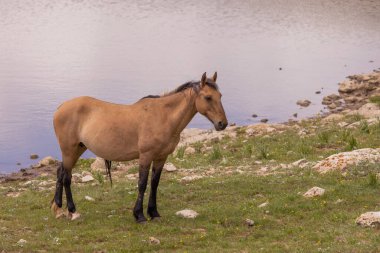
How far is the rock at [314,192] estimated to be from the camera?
49.4ft

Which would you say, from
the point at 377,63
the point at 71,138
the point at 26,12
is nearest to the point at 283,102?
the point at 377,63

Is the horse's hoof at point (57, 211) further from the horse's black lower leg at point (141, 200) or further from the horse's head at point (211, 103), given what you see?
the horse's head at point (211, 103)

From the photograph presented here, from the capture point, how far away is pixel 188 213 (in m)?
14.3

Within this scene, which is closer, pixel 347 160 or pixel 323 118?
pixel 347 160

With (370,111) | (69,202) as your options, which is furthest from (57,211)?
(370,111)

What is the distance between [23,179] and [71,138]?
934 centimetres

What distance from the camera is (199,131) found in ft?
99.7

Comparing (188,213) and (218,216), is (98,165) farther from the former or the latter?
(218,216)

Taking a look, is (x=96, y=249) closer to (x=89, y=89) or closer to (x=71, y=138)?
Result: (x=71, y=138)

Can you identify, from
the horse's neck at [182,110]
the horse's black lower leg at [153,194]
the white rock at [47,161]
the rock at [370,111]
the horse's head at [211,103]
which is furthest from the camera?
the rock at [370,111]

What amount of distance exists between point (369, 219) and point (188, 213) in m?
4.00

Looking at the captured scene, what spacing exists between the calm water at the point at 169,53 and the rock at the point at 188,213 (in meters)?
14.2

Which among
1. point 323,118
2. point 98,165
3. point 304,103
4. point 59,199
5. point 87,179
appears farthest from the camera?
point 304,103

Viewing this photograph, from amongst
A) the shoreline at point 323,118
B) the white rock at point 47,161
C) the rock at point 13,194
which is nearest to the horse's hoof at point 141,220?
the rock at point 13,194
